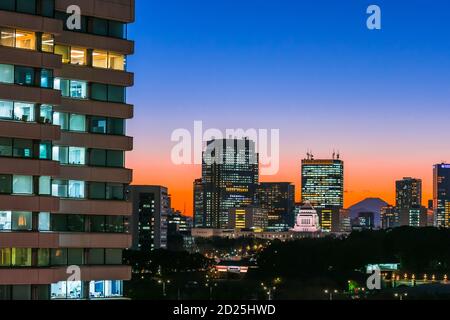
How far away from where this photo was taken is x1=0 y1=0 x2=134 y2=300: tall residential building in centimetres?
5469

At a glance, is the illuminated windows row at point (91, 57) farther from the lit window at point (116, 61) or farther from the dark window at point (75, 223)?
the dark window at point (75, 223)

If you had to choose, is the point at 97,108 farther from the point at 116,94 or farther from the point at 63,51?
the point at 63,51

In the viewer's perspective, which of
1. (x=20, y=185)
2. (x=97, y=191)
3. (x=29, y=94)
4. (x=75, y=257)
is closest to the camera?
(x=29, y=94)

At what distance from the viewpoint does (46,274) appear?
182 feet

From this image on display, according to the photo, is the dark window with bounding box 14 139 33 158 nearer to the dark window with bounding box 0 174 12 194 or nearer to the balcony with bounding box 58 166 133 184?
the dark window with bounding box 0 174 12 194

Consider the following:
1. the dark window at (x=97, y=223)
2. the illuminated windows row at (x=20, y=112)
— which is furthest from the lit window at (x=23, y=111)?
the dark window at (x=97, y=223)

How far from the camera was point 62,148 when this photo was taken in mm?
61812

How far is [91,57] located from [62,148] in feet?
18.0

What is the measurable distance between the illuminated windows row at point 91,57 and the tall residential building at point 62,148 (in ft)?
0.19

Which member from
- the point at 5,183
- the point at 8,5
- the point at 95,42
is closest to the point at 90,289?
the point at 5,183

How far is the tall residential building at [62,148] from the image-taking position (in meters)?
54.7
